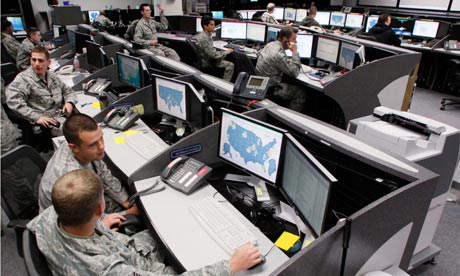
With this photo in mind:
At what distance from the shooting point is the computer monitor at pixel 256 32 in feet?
18.1

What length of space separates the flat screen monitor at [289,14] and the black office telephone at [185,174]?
25.0ft

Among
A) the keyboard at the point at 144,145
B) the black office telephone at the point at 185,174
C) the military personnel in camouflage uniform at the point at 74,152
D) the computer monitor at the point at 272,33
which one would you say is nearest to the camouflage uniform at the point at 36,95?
the keyboard at the point at 144,145

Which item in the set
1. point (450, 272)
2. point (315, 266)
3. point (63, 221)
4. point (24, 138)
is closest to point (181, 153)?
point (63, 221)

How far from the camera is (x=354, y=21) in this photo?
7.31 meters

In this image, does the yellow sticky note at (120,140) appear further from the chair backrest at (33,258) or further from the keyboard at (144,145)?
the chair backrest at (33,258)

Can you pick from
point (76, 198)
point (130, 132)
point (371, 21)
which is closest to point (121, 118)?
point (130, 132)

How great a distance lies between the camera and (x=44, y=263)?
1128mm

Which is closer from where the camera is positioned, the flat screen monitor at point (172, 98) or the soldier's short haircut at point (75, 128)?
the soldier's short haircut at point (75, 128)

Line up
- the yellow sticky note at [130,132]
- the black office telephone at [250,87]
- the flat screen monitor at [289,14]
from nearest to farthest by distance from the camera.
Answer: the black office telephone at [250,87] < the yellow sticky note at [130,132] < the flat screen monitor at [289,14]

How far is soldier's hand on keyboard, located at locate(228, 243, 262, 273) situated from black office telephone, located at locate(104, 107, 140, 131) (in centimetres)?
157

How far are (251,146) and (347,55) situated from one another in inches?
102

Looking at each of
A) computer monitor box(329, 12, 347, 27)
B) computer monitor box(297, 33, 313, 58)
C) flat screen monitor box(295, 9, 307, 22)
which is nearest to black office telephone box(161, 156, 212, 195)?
computer monitor box(297, 33, 313, 58)

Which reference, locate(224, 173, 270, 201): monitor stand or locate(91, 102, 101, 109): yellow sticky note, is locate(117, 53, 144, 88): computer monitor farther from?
locate(224, 173, 270, 201): monitor stand

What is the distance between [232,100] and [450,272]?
168 centimetres
